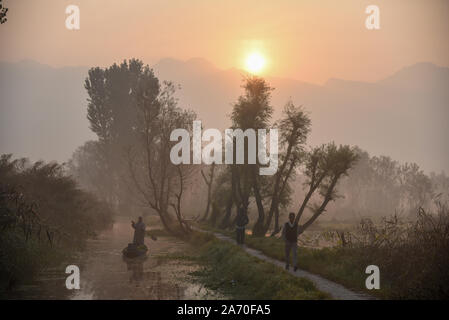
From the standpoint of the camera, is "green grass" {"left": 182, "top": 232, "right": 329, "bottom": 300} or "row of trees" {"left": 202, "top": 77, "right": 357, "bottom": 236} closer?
"green grass" {"left": 182, "top": 232, "right": 329, "bottom": 300}

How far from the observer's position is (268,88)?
3809 cm

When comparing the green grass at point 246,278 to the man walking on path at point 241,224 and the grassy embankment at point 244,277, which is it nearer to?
the grassy embankment at point 244,277

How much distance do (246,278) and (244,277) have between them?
0.32 metres

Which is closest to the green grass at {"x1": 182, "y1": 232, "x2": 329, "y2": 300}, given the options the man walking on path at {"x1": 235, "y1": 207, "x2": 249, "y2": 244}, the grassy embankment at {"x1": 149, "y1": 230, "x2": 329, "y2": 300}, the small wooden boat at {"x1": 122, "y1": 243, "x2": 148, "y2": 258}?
the grassy embankment at {"x1": 149, "y1": 230, "x2": 329, "y2": 300}

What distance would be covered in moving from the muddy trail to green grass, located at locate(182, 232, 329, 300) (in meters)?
0.78

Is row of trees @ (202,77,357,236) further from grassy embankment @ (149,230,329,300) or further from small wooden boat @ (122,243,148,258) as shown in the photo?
small wooden boat @ (122,243,148,258)

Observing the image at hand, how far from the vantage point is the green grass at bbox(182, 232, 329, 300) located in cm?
1512

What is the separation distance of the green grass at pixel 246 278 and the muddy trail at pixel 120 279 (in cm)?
78

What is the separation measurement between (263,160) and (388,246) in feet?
65.6

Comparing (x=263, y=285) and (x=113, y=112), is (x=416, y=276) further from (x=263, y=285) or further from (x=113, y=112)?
(x=113, y=112)

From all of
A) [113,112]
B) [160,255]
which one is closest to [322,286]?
[160,255]

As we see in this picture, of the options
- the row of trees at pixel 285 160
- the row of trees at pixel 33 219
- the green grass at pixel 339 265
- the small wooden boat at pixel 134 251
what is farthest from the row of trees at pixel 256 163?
the row of trees at pixel 33 219

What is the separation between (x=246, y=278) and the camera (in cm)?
1923

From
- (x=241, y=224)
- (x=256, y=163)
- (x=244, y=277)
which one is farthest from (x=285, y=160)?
(x=244, y=277)
